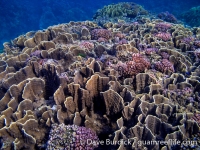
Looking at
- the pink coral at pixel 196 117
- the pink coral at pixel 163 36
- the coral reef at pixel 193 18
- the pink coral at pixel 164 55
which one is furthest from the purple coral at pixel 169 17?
the pink coral at pixel 196 117

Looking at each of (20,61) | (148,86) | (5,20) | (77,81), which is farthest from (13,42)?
(5,20)

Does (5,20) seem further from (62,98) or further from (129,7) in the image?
(62,98)

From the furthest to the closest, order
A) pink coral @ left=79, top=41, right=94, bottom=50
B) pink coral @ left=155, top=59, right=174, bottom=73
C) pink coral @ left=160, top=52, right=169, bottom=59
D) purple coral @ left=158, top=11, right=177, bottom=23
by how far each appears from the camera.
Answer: purple coral @ left=158, top=11, right=177, bottom=23 < pink coral @ left=79, top=41, right=94, bottom=50 < pink coral @ left=160, top=52, right=169, bottom=59 < pink coral @ left=155, top=59, right=174, bottom=73

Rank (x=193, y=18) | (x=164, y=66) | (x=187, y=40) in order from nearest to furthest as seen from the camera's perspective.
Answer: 1. (x=164, y=66)
2. (x=187, y=40)
3. (x=193, y=18)

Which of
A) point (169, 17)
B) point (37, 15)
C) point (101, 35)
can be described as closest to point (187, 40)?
point (101, 35)

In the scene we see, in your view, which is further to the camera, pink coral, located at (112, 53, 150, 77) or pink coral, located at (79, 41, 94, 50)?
pink coral, located at (79, 41, 94, 50)

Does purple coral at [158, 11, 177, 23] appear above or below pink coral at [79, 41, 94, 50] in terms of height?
above

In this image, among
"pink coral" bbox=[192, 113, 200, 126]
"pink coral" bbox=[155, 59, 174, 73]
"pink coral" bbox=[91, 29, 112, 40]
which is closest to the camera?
"pink coral" bbox=[192, 113, 200, 126]

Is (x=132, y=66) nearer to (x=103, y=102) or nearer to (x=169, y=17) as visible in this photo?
(x=103, y=102)

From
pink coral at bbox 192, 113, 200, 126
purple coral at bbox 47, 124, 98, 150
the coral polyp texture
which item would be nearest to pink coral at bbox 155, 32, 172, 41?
the coral polyp texture

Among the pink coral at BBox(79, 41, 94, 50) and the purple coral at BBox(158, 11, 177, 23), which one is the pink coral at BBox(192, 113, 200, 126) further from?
the purple coral at BBox(158, 11, 177, 23)

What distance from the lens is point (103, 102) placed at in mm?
3713

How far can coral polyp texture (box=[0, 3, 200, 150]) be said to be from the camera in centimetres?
295

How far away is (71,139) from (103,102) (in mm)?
1103
